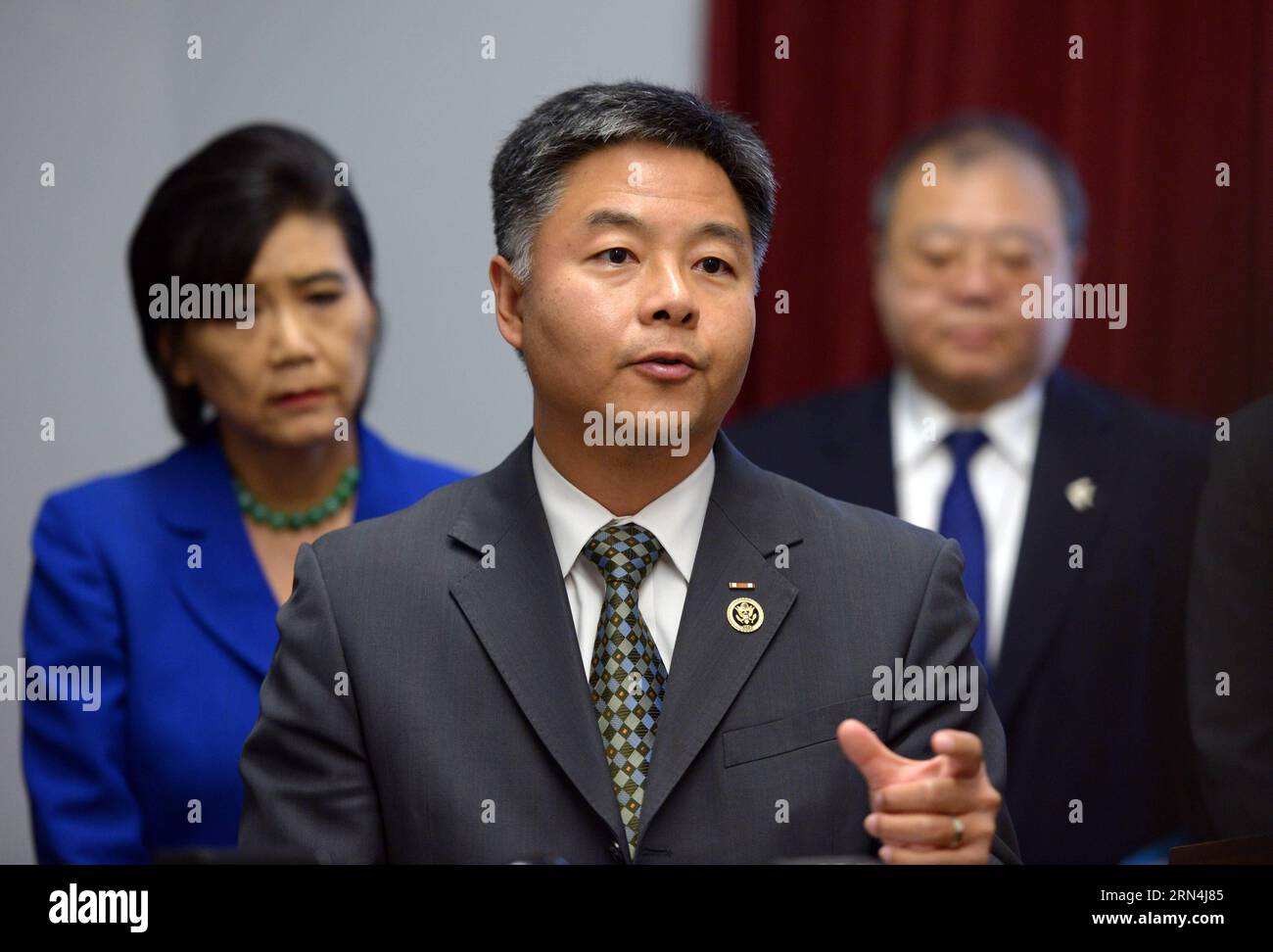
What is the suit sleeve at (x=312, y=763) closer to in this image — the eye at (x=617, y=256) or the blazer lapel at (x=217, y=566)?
the eye at (x=617, y=256)

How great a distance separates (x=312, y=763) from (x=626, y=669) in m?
0.37

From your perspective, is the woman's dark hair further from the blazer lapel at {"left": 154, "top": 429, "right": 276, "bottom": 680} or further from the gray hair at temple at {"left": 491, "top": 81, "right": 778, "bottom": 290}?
the gray hair at temple at {"left": 491, "top": 81, "right": 778, "bottom": 290}

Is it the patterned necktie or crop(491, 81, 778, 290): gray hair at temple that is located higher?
crop(491, 81, 778, 290): gray hair at temple

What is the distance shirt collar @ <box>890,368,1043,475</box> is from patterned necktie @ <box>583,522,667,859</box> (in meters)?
1.23

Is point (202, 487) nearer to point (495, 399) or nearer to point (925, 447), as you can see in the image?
point (495, 399)

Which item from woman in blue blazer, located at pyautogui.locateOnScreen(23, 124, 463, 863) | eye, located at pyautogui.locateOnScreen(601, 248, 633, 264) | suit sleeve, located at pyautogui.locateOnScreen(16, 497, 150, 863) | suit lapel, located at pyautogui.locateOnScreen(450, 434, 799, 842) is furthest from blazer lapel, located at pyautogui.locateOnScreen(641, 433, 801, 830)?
suit sleeve, located at pyautogui.locateOnScreen(16, 497, 150, 863)

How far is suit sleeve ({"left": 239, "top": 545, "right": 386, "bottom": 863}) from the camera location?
1.74 m

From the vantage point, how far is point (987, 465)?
296 centimetres

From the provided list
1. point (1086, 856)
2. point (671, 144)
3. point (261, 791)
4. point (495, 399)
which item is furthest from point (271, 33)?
point (1086, 856)

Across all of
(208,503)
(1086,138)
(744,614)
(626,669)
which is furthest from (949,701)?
(1086,138)

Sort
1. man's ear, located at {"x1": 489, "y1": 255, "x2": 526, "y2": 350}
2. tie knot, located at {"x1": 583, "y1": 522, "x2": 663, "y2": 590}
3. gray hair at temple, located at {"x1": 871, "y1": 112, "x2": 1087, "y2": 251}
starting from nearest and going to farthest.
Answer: tie knot, located at {"x1": 583, "y1": 522, "x2": 663, "y2": 590} → man's ear, located at {"x1": 489, "y1": 255, "x2": 526, "y2": 350} → gray hair at temple, located at {"x1": 871, "y1": 112, "x2": 1087, "y2": 251}

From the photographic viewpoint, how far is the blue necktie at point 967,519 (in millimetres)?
2880

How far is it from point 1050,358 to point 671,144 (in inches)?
56.1
